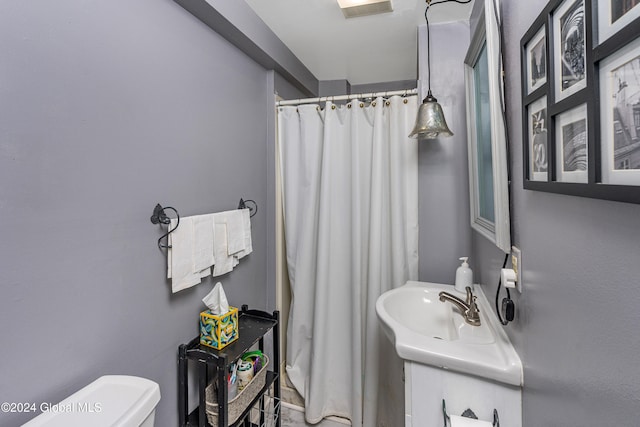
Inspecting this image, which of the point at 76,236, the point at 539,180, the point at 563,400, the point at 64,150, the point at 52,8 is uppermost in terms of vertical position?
the point at 52,8

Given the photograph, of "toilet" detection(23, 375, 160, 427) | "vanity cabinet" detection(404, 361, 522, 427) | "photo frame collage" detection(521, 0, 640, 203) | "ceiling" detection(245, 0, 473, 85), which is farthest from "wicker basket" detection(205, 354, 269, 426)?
"ceiling" detection(245, 0, 473, 85)

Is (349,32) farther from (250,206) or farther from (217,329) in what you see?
(217,329)

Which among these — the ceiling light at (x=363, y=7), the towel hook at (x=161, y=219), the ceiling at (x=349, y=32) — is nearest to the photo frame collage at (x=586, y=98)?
the ceiling light at (x=363, y=7)

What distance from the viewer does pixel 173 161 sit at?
4.01 feet

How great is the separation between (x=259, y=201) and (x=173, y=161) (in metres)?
0.72

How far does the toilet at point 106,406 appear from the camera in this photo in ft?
2.45

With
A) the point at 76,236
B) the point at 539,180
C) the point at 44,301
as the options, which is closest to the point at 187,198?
the point at 76,236

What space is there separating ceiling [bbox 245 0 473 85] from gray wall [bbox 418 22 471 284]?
0.46ft

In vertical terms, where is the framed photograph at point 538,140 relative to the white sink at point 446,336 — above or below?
above

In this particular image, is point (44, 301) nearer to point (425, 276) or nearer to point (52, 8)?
point (52, 8)

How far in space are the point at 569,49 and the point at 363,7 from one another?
1234mm

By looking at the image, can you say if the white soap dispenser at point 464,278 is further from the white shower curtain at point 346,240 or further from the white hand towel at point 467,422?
the white hand towel at point 467,422

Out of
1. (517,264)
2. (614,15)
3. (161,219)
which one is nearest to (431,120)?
(517,264)

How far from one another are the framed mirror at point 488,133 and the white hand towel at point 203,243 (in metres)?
1.13
